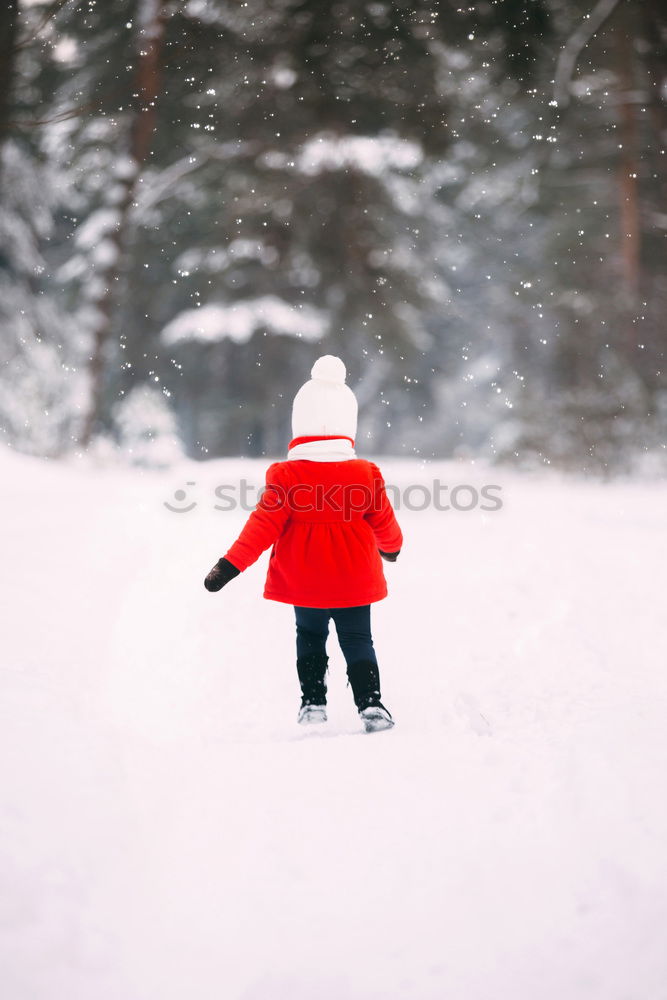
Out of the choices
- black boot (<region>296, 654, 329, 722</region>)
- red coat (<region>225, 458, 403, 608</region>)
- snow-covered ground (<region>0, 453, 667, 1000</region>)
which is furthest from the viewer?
black boot (<region>296, 654, 329, 722</region>)

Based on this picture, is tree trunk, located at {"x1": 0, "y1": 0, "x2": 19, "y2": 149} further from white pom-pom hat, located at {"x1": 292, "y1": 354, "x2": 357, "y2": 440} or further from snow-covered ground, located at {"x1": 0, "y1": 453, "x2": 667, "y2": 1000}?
white pom-pom hat, located at {"x1": 292, "y1": 354, "x2": 357, "y2": 440}

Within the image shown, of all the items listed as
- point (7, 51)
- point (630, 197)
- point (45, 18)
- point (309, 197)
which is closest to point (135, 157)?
point (309, 197)

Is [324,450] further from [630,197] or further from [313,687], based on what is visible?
[630,197]

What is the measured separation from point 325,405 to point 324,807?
1.72m

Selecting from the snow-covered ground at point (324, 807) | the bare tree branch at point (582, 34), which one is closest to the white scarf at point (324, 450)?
the snow-covered ground at point (324, 807)

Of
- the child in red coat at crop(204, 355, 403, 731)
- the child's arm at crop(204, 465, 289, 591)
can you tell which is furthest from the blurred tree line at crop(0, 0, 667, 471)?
the child's arm at crop(204, 465, 289, 591)

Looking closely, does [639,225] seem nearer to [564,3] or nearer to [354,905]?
[564,3]

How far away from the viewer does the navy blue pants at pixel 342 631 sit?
3055 millimetres

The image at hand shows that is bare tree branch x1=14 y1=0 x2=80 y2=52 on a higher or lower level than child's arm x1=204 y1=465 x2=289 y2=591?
higher

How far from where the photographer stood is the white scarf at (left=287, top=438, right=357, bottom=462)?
10.3 feet

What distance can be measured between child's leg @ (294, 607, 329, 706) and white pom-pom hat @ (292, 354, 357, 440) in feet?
2.71

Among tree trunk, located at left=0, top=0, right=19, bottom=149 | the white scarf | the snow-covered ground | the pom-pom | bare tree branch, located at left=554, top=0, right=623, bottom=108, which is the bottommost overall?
the snow-covered ground

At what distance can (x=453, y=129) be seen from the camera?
30.0 ft

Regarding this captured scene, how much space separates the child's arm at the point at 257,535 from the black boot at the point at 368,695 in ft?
2.19
